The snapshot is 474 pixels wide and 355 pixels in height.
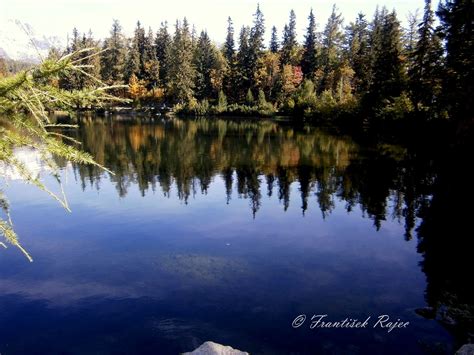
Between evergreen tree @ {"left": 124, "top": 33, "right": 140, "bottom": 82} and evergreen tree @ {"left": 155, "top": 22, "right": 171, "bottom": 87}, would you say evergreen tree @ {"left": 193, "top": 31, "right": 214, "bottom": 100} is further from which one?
evergreen tree @ {"left": 124, "top": 33, "right": 140, "bottom": 82}

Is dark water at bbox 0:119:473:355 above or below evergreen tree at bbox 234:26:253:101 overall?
below

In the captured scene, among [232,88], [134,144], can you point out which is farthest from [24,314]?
[232,88]

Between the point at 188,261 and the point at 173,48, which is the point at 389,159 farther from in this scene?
the point at 173,48

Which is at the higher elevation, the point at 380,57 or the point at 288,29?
the point at 288,29

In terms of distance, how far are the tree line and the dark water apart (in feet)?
89.2

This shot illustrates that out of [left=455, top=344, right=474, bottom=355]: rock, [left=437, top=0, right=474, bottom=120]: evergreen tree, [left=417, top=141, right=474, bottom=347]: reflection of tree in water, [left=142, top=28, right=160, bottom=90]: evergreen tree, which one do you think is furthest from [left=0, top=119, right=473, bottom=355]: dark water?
[left=142, top=28, right=160, bottom=90]: evergreen tree

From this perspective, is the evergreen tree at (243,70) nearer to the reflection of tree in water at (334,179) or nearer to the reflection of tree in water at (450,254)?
the reflection of tree in water at (334,179)

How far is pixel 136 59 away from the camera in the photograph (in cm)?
10262

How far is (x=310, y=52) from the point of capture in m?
91.8

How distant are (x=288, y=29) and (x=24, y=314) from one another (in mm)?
100838

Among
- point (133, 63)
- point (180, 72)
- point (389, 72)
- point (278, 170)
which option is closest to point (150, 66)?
point (133, 63)

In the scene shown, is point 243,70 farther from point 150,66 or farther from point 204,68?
point 150,66

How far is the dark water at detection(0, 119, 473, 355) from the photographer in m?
10.1

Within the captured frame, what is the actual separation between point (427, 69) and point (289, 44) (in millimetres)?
56200
